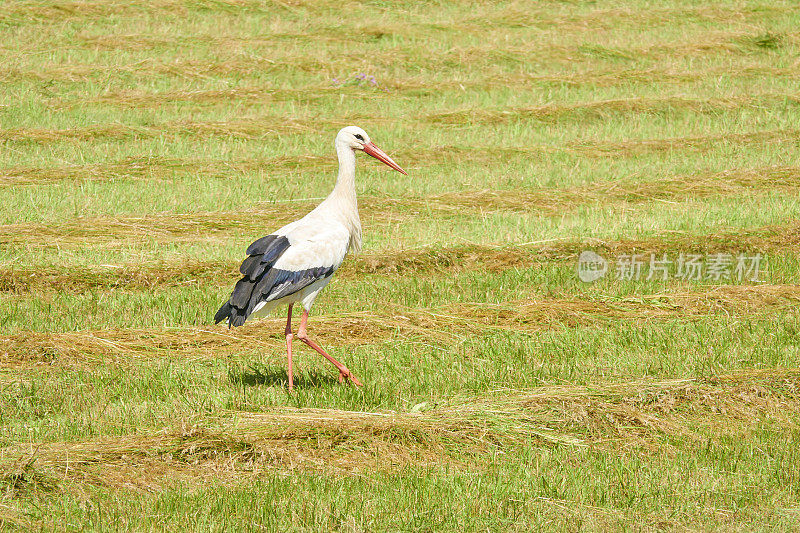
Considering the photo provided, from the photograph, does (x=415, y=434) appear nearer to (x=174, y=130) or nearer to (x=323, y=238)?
(x=323, y=238)

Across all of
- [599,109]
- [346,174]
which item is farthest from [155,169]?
[599,109]

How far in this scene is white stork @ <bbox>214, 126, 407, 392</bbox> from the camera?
725 cm

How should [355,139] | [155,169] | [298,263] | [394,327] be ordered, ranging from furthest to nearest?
[155,169] → [394,327] → [355,139] → [298,263]

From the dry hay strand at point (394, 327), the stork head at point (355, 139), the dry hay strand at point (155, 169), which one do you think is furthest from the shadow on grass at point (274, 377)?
the dry hay strand at point (155, 169)

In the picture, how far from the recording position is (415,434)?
6.04 meters

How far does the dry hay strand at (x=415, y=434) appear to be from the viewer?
18.5ft

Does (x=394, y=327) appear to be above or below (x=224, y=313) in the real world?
below

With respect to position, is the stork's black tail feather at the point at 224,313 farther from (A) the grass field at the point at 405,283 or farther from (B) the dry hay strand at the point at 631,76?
(B) the dry hay strand at the point at 631,76

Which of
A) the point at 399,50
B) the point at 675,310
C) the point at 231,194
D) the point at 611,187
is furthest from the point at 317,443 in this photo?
the point at 399,50

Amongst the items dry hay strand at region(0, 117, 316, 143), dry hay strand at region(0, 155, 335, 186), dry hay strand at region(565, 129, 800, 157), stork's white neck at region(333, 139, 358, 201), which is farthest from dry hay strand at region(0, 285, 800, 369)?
dry hay strand at region(0, 117, 316, 143)

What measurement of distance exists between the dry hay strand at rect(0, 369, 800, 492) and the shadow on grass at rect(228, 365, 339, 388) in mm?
901
